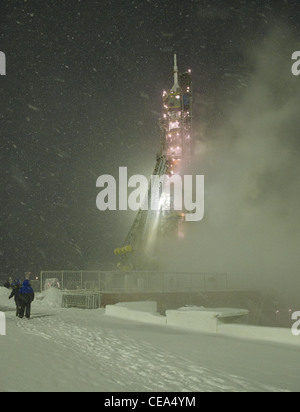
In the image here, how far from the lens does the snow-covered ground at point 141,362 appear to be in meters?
4.97

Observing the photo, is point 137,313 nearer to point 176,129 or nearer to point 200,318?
point 200,318

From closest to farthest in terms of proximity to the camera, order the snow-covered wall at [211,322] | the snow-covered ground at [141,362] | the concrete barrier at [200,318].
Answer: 1. the snow-covered ground at [141,362]
2. the snow-covered wall at [211,322]
3. the concrete barrier at [200,318]

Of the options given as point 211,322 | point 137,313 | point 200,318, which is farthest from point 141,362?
point 137,313

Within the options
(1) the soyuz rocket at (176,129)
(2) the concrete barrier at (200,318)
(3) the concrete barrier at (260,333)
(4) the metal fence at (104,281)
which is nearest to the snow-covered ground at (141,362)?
(3) the concrete barrier at (260,333)

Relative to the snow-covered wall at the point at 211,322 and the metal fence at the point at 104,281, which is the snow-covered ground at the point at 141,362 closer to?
the snow-covered wall at the point at 211,322

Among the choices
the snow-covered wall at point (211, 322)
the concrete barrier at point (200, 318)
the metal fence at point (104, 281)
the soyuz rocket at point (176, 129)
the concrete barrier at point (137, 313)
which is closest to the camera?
the snow-covered wall at point (211, 322)

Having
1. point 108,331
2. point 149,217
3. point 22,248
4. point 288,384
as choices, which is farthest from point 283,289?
point 22,248

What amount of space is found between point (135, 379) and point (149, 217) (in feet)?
164

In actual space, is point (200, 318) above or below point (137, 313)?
above

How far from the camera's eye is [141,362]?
6320 mm

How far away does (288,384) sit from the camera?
5.17 m

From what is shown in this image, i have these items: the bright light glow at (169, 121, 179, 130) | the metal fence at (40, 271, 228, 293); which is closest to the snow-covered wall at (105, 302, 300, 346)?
the metal fence at (40, 271, 228, 293)

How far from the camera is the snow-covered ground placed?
196 inches
